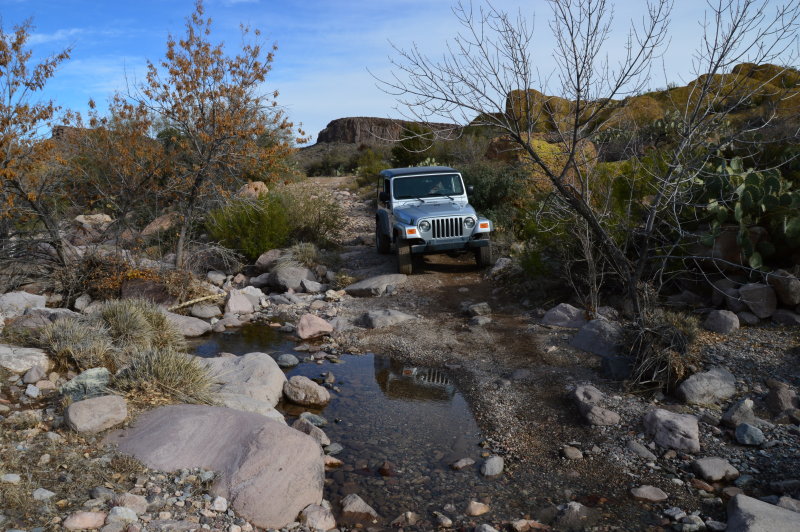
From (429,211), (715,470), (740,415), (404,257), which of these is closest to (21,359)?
(715,470)

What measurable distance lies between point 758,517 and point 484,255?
778cm

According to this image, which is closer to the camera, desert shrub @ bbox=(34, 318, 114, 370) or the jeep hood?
desert shrub @ bbox=(34, 318, 114, 370)

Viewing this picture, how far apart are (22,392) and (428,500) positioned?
379 cm

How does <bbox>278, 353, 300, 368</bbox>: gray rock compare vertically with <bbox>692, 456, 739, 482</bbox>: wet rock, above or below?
above

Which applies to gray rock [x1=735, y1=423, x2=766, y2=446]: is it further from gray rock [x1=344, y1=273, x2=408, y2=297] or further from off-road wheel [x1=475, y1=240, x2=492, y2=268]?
off-road wheel [x1=475, y1=240, x2=492, y2=268]

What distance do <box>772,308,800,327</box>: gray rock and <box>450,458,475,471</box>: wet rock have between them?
4.48m

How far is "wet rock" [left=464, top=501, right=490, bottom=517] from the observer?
13.6ft

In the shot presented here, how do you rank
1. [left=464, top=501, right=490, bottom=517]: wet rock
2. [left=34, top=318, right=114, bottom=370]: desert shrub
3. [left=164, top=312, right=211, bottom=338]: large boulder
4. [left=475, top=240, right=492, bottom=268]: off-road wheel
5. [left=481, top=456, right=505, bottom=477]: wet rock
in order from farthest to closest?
1. [left=475, top=240, right=492, bottom=268]: off-road wheel
2. [left=164, top=312, right=211, bottom=338]: large boulder
3. [left=34, top=318, right=114, bottom=370]: desert shrub
4. [left=481, top=456, right=505, bottom=477]: wet rock
5. [left=464, top=501, right=490, bottom=517]: wet rock

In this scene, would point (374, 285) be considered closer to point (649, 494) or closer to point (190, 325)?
point (190, 325)

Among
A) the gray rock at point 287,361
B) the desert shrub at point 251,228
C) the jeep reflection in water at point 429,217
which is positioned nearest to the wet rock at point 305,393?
the gray rock at point 287,361

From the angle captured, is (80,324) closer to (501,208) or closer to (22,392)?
(22,392)

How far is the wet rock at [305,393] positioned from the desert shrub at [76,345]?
178 cm

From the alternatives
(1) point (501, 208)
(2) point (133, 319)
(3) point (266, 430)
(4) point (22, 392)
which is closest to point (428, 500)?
(3) point (266, 430)

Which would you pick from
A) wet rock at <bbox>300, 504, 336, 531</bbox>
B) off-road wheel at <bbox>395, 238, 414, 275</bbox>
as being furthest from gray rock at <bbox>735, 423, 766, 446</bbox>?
off-road wheel at <bbox>395, 238, 414, 275</bbox>
